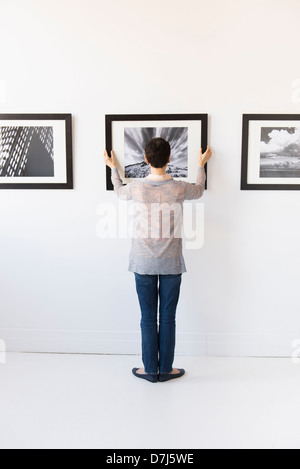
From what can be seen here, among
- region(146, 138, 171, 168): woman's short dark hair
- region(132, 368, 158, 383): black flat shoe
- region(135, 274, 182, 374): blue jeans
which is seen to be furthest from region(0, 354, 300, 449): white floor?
region(146, 138, 171, 168): woman's short dark hair

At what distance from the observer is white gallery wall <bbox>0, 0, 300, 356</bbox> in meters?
2.63

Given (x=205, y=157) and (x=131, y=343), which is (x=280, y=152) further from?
(x=131, y=343)

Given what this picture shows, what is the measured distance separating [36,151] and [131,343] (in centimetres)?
154

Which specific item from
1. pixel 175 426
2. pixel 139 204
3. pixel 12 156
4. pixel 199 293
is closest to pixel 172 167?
pixel 139 204

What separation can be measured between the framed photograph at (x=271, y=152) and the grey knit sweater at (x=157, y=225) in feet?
1.95

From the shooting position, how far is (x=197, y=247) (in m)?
2.80

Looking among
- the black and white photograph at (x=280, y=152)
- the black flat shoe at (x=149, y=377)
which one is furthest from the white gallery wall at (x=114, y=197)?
the black flat shoe at (x=149, y=377)

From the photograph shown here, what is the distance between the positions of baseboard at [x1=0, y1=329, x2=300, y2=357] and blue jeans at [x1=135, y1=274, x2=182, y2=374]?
0.36 metres

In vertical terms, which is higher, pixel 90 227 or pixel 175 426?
pixel 90 227

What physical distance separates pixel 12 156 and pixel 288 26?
2.07m
